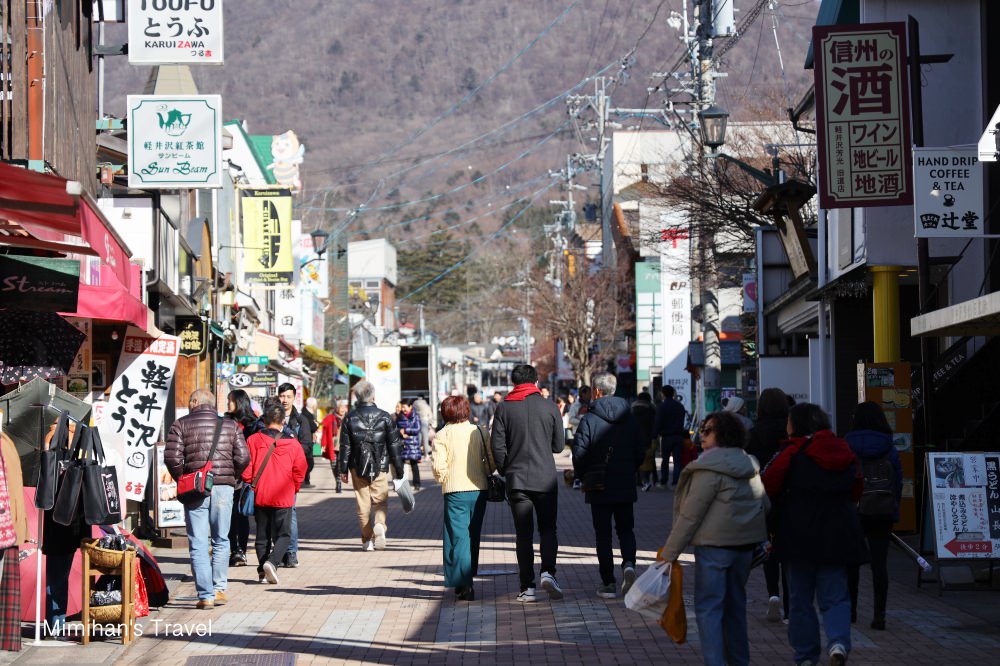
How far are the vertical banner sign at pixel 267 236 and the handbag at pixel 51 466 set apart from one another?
25937 millimetres

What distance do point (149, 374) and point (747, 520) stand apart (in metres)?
8.65

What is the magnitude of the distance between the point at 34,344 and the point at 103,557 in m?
2.41

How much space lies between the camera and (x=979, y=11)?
16.1m

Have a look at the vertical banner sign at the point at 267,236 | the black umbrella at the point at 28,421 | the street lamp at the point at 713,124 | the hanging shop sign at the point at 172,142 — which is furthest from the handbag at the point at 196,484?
the vertical banner sign at the point at 267,236

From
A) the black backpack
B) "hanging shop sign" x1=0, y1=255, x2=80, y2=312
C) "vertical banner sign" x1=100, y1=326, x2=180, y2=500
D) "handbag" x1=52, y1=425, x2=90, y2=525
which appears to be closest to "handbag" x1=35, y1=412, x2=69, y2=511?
"handbag" x1=52, y1=425, x2=90, y2=525

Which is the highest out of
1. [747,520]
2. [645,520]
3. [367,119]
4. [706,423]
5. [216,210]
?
[367,119]

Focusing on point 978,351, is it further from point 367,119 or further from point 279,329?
point 367,119

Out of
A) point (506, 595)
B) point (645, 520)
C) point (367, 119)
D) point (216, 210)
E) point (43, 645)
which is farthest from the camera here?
point (367, 119)

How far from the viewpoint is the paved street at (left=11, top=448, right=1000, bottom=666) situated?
8.80 m

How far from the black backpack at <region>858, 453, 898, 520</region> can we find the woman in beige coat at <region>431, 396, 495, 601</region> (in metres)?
3.26

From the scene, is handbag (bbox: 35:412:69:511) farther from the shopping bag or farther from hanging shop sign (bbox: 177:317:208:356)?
hanging shop sign (bbox: 177:317:208:356)

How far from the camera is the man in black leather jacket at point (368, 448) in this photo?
14727 millimetres

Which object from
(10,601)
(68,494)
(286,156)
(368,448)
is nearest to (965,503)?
(368,448)

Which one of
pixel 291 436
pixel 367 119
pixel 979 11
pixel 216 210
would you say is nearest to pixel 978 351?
pixel 979 11
